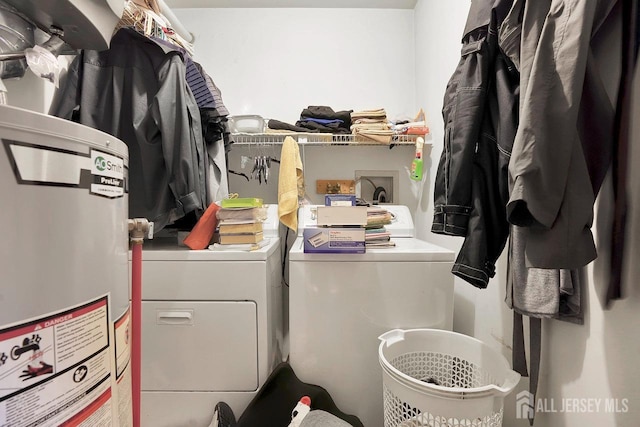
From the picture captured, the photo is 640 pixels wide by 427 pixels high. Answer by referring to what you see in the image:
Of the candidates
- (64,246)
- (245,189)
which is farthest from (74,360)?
(245,189)

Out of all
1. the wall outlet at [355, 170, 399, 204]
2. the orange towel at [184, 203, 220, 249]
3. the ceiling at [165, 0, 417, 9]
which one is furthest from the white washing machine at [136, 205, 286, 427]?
the ceiling at [165, 0, 417, 9]

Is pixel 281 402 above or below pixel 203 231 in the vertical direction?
below

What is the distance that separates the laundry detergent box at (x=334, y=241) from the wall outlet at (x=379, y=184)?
105 cm

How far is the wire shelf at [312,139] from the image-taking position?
185 centimetres

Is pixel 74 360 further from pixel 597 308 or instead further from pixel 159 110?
pixel 597 308

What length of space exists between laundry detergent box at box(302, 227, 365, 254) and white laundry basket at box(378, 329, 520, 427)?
0.35 metres

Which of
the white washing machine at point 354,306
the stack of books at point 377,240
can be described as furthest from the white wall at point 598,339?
the stack of books at point 377,240

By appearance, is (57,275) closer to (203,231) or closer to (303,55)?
(203,231)

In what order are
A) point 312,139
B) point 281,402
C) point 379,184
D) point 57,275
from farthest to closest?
point 379,184 → point 312,139 → point 281,402 → point 57,275

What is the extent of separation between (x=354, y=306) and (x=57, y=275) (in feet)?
3.07

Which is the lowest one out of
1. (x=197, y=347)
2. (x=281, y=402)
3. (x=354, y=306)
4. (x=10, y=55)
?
(x=281, y=402)

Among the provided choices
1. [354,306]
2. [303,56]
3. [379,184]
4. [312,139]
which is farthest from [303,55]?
[354,306]

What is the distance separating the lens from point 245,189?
213cm

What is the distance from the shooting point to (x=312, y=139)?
1880mm
